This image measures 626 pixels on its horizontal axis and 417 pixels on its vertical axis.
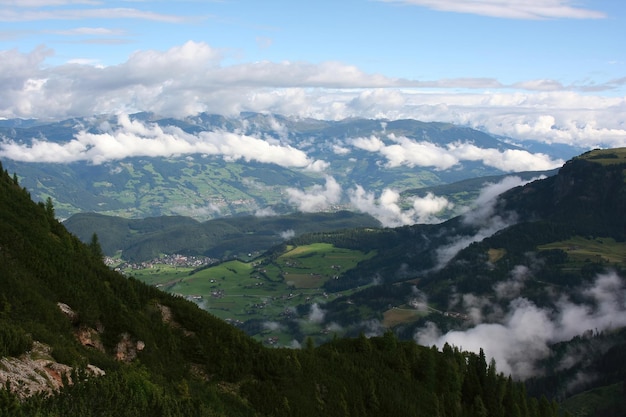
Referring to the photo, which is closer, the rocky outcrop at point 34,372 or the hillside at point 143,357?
the rocky outcrop at point 34,372

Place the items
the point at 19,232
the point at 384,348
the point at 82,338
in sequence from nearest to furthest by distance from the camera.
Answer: the point at 82,338, the point at 19,232, the point at 384,348

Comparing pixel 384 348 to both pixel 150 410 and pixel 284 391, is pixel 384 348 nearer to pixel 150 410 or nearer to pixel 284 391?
pixel 284 391

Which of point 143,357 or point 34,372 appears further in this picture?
point 143,357

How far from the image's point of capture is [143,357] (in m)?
77.5

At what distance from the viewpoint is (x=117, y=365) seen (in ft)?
206

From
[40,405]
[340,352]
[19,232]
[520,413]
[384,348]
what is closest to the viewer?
[40,405]

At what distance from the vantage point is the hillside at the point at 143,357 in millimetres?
49969

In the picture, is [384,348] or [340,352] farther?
[384,348]

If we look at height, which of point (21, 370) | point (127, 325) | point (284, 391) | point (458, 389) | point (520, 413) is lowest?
point (520, 413)

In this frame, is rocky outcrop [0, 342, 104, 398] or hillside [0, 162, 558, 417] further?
hillside [0, 162, 558, 417]

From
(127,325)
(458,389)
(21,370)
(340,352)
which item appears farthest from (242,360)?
(458,389)

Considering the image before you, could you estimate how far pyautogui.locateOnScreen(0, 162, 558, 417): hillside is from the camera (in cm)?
4997

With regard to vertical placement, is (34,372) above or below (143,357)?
above

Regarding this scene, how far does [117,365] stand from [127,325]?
57.6 feet
